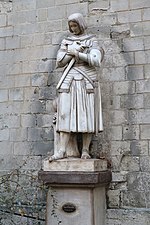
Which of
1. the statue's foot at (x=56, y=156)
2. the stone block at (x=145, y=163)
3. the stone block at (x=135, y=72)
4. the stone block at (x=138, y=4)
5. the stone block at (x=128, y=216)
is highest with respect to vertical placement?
the stone block at (x=138, y=4)

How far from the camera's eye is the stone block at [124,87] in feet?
16.2

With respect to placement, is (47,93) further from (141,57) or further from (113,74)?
(141,57)

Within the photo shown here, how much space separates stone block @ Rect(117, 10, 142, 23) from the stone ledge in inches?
85.5

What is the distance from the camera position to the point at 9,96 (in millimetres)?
5508

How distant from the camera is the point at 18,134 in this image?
5.36 meters

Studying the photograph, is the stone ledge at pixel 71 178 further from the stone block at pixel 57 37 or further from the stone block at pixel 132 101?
the stone block at pixel 57 37

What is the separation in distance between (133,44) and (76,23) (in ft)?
3.15

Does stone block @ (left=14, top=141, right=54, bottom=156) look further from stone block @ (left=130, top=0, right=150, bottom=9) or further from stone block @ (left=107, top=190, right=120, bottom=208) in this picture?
stone block @ (left=130, top=0, right=150, bottom=9)

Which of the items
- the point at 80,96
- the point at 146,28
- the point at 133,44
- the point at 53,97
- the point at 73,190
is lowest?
the point at 73,190

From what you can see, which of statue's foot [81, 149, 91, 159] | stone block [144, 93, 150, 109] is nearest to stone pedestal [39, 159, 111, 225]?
statue's foot [81, 149, 91, 159]

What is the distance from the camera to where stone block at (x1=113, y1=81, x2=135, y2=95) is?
4.94 m

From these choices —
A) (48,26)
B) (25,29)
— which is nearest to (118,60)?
(48,26)

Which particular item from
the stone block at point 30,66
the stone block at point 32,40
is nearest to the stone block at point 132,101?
the stone block at point 30,66

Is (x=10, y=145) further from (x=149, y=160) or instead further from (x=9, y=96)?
(x=149, y=160)
